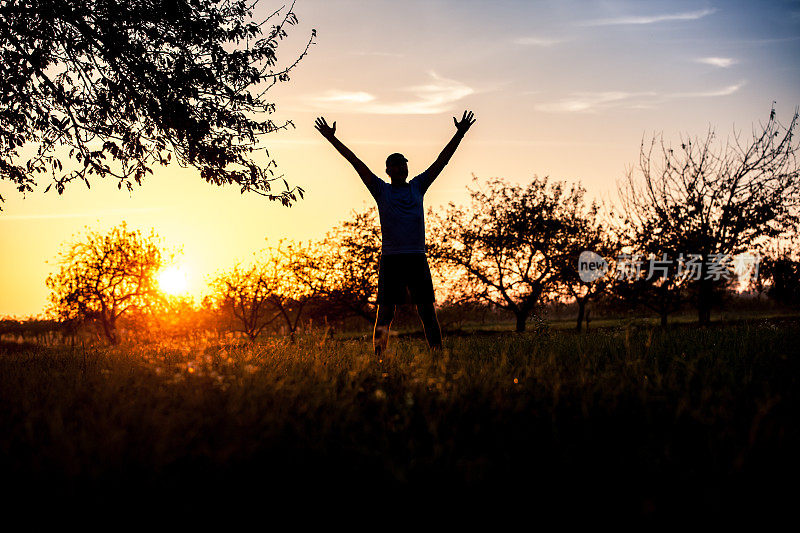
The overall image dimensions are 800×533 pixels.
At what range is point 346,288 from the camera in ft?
105

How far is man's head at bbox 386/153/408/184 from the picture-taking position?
22.1 ft

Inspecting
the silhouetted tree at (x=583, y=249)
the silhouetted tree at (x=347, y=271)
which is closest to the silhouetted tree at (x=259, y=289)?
the silhouetted tree at (x=347, y=271)

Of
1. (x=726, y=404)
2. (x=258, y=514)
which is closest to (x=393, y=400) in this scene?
(x=258, y=514)

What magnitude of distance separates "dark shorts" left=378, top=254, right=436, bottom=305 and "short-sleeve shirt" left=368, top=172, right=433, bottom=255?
10cm

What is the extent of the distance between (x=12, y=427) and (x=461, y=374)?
3.33 m

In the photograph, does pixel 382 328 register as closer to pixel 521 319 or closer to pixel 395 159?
pixel 395 159

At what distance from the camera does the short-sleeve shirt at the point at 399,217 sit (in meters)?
6.51

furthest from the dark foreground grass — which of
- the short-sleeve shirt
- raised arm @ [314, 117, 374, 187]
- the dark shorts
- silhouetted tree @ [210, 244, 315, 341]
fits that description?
silhouetted tree @ [210, 244, 315, 341]

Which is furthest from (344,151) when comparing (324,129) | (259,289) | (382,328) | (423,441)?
(259,289)

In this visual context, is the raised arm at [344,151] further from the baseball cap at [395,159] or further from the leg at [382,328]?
the leg at [382,328]

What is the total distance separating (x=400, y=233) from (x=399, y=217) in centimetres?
21

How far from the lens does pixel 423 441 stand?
3135 millimetres

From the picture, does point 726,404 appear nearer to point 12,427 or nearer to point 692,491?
point 692,491

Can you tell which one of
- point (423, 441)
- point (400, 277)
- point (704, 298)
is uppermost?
point (400, 277)
